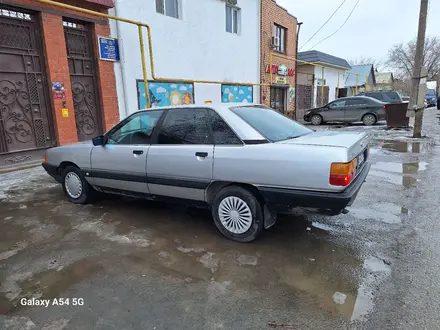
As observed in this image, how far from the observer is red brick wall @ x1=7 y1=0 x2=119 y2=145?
23.6 ft

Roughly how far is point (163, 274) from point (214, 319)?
765 mm

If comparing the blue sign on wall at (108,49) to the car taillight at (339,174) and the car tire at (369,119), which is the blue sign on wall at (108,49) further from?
the car tire at (369,119)

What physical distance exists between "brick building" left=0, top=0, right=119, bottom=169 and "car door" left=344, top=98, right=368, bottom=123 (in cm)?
1160

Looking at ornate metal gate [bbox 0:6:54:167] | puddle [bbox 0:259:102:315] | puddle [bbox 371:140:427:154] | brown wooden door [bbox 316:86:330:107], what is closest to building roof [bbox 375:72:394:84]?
brown wooden door [bbox 316:86:330:107]

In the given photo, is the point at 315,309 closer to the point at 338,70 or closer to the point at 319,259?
the point at 319,259

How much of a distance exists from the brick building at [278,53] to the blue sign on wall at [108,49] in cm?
811

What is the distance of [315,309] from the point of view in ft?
7.52

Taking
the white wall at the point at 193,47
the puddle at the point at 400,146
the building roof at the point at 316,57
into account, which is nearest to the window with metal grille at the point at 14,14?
the white wall at the point at 193,47

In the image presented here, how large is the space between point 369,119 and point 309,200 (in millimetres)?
13821

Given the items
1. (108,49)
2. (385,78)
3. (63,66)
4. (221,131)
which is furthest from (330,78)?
(385,78)

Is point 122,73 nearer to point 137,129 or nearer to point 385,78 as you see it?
point 137,129

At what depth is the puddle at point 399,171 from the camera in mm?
5495

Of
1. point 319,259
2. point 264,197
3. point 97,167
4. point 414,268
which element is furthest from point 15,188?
point 414,268

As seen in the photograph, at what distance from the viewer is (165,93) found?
10031 mm
